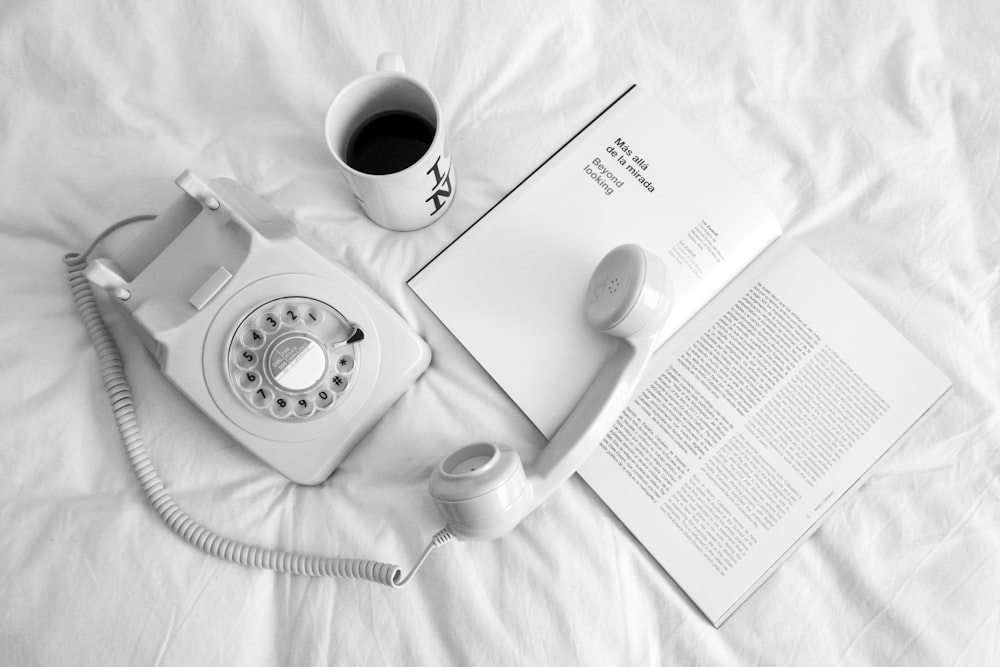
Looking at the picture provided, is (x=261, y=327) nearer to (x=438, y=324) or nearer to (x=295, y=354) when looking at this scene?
(x=295, y=354)

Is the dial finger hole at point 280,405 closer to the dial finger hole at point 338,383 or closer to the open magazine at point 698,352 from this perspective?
the dial finger hole at point 338,383

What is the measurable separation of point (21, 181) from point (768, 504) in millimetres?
734

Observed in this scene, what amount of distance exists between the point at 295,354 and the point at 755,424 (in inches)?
15.6

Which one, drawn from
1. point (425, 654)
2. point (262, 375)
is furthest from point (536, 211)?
point (425, 654)

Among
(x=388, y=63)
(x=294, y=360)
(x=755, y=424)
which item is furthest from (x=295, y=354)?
(x=755, y=424)

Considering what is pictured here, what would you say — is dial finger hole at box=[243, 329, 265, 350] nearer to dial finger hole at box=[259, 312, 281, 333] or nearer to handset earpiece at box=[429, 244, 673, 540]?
dial finger hole at box=[259, 312, 281, 333]

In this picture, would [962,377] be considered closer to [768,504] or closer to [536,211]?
[768,504]

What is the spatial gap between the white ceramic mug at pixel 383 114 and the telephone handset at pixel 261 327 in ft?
0.23

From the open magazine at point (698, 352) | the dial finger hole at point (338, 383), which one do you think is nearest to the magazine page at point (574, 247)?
the open magazine at point (698, 352)

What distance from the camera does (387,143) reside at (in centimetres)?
60

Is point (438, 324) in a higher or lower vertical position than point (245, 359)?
higher

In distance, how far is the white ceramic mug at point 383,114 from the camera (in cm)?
55

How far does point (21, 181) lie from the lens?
648 millimetres

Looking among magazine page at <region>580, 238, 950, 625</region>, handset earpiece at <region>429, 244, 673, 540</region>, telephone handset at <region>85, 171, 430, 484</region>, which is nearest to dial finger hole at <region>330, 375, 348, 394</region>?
telephone handset at <region>85, 171, 430, 484</region>
